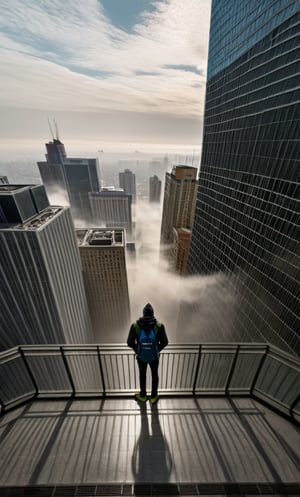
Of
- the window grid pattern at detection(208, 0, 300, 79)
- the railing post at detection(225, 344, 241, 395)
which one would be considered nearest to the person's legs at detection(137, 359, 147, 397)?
the railing post at detection(225, 344, 241, 395)

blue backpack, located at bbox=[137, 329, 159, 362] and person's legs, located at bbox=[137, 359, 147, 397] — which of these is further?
person's legs, located at bbox=[137, 359, 147, 397]

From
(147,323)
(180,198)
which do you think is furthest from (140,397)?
(180,198)

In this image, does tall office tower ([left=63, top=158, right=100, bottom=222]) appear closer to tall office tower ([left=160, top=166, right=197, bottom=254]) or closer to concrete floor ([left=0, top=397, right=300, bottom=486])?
tall office tower ([left=160, top=166, right=197, bottom=254])

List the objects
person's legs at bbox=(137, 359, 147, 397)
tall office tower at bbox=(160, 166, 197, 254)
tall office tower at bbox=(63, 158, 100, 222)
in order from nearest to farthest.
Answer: person's legs at bbox=(137, 359, 147, 397)
tall office tower at bbox=(160, 166, 197, 254)
tall office tower at bbox=(63, 158, 100, 222)

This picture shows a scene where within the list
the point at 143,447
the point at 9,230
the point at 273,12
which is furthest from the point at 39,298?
the point at 273,12

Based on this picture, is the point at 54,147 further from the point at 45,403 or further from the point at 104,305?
the point at 45,403

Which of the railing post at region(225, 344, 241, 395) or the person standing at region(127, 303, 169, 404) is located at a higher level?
the person standing at region(127, 303, 169, 404)

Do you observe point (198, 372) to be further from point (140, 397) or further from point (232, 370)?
point (140, 397)
